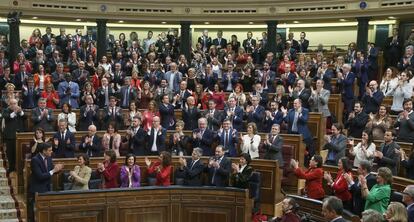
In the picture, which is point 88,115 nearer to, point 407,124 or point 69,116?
point 69,116

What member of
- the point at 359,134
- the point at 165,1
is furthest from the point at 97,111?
the point at 165,1

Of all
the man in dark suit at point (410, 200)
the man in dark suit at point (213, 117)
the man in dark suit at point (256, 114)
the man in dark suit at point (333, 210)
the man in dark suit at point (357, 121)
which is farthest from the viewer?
the man in dark suit at point (256, 114)

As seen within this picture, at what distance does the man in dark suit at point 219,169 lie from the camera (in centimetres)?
616

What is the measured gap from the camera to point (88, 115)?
7.53 metres

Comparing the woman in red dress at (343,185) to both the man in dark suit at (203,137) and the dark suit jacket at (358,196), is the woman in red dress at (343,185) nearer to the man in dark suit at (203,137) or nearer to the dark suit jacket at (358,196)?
the dark suit jacket at (358,196)

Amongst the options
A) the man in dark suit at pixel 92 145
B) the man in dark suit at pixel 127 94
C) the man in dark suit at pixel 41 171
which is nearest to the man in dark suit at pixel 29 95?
the man in dark suit at pixel 127 94

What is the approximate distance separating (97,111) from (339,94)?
379cm

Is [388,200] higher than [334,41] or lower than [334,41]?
lower

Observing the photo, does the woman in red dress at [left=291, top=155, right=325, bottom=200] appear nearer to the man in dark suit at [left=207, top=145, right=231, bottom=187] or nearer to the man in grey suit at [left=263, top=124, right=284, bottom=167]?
the man in dark suit at [left=207, top=145, right=231, bottom=187]

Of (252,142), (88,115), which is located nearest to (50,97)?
(88,115)

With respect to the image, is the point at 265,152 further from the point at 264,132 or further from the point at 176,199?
the point at 176,199

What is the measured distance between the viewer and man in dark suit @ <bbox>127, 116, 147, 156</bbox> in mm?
6887

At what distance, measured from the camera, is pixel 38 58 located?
386 inches

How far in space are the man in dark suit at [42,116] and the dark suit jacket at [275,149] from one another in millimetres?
2897
